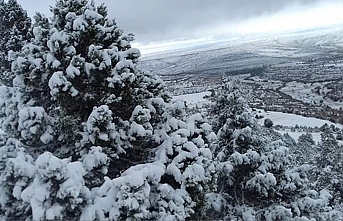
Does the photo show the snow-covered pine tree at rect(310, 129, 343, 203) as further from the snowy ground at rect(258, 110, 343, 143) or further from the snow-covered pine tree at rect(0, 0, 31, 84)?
the snowy ground at rect(258, 110, 343, 143)

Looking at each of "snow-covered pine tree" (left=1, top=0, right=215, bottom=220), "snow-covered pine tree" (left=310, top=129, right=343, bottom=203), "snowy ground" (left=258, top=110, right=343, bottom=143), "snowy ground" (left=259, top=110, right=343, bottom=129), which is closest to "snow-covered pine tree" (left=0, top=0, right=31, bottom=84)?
"snow-covered pine tree" (left=1, top=0, right=215, bottom=220)

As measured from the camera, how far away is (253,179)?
741 cm

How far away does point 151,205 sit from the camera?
4086mm

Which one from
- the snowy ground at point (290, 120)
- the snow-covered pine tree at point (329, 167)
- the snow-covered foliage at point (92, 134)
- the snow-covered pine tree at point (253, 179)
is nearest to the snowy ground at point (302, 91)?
the snowy ground at point (290, 120)

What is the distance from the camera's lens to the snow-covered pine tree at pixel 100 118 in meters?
4.23

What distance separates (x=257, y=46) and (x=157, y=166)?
50.5 meters

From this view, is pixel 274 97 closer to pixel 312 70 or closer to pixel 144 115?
pixel 312 70

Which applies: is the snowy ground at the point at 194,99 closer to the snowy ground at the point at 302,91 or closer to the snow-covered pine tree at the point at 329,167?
the snow-covered pine tree at the point at 329,167

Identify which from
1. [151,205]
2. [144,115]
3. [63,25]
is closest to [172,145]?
[144,115]

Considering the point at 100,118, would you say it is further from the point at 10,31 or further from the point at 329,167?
the point at 329,167

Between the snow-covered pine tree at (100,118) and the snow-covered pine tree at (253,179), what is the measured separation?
2718mm

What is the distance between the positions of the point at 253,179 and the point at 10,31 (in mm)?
5835

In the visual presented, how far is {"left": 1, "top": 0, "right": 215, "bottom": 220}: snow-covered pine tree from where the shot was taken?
423 cm

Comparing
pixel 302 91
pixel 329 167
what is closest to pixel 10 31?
pixel 329 167
